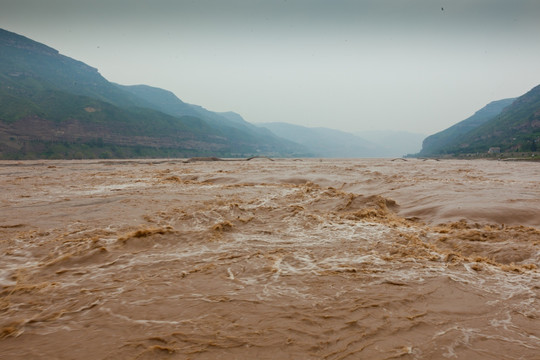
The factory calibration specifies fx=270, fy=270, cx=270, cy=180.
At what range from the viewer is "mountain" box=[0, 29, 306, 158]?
61.3m

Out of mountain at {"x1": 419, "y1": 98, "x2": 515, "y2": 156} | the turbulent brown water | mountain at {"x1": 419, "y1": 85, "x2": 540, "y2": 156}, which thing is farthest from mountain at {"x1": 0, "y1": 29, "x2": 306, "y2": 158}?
mountain at {"x1": 419, "y1": 98, "x2": 515, "y2": 156}

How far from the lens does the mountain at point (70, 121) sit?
61.3 m

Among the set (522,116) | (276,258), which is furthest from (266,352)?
(522,116)

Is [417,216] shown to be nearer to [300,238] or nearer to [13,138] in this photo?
[300,238]

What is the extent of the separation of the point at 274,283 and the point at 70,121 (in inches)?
3543

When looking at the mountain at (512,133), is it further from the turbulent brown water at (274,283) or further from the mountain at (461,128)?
the turbulent brown water at (274,283)

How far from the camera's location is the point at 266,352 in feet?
7.82

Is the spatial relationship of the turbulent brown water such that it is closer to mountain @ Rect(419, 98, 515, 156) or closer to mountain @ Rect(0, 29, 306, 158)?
mountain @ Rect(0, 29, 306, 158)

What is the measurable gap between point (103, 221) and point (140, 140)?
8893 cm

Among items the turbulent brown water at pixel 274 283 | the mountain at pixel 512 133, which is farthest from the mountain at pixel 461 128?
the turbulent brown water at pixel 274 283

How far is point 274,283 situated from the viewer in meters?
3.70

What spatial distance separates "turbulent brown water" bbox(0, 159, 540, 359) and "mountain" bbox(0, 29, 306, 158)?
6658cm

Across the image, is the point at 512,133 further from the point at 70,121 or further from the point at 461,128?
the point at 70,121

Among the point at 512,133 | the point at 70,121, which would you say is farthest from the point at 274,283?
the point at 512,133
